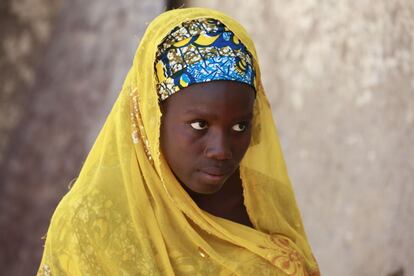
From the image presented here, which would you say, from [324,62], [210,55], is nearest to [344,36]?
[324,62]

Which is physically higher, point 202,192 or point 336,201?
point 202,192

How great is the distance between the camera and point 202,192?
3.12 metres

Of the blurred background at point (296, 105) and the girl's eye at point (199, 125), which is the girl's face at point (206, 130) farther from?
the blurred background at point (296, 105)

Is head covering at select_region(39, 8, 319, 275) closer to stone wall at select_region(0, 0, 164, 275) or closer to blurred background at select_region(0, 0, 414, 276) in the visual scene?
blurred background at select_region(0, 0, 414, 276)

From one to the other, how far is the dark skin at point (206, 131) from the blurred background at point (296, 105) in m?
2.18

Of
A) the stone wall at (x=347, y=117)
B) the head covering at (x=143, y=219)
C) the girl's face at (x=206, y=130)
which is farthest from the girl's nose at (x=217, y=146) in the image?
the stone wall at (x=347, y=117)

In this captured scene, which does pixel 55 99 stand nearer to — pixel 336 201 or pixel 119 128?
pixel 336 201

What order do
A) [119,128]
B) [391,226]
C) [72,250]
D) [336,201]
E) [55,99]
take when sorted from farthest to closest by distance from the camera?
[55,99] < [336,201] < [391,226] < [119,128] < [72,250]

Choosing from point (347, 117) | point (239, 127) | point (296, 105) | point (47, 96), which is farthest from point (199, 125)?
point (47, 96)

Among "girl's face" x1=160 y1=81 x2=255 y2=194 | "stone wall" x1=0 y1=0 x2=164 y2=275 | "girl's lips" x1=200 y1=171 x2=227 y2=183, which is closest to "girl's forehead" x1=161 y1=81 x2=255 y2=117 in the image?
"girl's face" x1=160 y1=81 x2=255 y2=194

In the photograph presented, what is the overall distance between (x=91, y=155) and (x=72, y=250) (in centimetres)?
38

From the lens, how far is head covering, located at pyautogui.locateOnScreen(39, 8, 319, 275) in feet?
9.84

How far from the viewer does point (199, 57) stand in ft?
10.0

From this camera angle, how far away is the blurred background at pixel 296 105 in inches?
203
